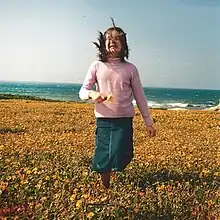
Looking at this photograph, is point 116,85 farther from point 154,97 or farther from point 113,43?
point 154,97

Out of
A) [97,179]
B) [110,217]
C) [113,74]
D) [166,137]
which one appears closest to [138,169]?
[97,179]

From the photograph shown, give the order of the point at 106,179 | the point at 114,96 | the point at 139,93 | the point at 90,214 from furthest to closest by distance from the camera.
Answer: the point at 106,179 < the point at 139,93 < the point at 114,96 < the point at 90,214

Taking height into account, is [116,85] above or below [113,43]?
below

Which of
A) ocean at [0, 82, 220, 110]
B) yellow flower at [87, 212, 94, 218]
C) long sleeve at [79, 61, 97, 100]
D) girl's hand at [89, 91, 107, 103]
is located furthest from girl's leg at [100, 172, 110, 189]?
ocean at [0, 82, 220, 110]

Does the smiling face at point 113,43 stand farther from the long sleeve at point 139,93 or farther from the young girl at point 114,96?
the long sleeve at point 139,93

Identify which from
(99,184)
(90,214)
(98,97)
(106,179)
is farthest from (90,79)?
(90,214)

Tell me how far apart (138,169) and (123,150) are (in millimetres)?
1537

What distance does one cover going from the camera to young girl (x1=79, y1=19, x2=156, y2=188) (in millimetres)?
5066

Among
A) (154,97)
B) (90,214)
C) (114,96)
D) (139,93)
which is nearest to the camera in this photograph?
(90,214)

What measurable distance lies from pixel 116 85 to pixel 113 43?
41 centimetres

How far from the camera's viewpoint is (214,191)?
5.72m

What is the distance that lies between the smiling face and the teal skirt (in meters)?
0.64

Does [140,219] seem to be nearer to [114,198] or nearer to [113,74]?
[114,198]

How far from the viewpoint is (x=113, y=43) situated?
16.8 ft
